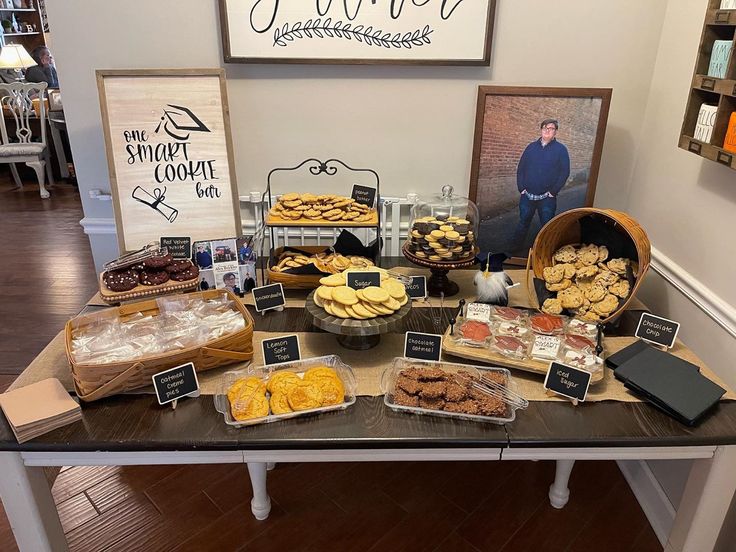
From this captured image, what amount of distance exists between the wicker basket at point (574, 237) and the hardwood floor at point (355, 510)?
0.78m

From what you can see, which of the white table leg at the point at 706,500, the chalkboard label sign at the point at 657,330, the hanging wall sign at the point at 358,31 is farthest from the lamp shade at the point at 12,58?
the white table leg at the point at 706,500

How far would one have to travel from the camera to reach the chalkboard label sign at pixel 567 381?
4.42ft

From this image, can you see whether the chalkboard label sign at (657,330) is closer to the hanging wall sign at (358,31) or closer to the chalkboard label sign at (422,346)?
the chalkboard label sign at (422,346)

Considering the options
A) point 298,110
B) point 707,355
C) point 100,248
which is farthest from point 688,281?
point 100,248

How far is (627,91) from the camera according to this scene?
2008 mm

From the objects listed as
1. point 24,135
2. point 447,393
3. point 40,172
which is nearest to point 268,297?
point 447,393

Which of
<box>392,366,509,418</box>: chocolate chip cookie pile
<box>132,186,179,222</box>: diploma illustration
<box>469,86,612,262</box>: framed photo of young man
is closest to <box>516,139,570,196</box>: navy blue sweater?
<box>469,86,612,262</box>: framed photo of young man

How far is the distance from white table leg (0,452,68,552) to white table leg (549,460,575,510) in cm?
154

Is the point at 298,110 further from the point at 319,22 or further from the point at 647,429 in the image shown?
the point at 647,429

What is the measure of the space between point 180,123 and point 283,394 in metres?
1.10

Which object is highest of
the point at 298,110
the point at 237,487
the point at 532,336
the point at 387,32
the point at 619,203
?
the point at 387,32

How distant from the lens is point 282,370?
1465 millimetres

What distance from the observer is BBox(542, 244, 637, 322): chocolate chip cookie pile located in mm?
1675

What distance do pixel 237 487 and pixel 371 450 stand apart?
97 centimetres
